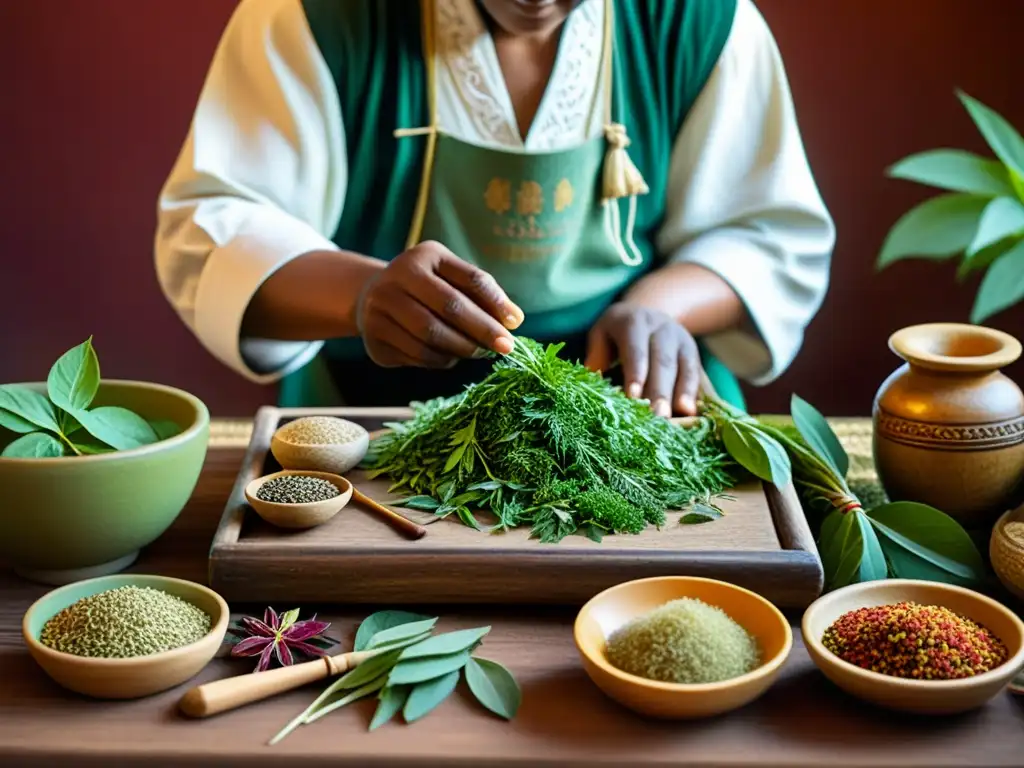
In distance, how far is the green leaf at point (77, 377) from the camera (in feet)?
3.79

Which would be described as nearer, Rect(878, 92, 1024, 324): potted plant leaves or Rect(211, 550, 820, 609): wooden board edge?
Rect(211, 550, 820, 609): wooden board edge

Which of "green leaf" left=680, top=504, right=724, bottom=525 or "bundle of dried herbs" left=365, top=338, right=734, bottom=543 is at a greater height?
"bundle of dried herbs" left=365, top=338, right=734, bottom=543

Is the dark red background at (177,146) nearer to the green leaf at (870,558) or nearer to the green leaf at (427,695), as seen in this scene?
the green leaf at (870,558)

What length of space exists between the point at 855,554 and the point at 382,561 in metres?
0.45

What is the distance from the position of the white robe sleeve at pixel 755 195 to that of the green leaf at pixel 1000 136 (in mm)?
274

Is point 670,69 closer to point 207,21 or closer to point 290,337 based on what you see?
point 290,337

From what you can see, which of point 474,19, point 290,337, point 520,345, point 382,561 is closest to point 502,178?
point 474,19

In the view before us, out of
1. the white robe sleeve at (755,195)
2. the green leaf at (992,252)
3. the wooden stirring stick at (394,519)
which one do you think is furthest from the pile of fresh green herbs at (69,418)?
the green leaf at (992,252)

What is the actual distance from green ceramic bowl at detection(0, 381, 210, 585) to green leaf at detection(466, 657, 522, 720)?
1.17 feet

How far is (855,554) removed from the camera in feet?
3.63

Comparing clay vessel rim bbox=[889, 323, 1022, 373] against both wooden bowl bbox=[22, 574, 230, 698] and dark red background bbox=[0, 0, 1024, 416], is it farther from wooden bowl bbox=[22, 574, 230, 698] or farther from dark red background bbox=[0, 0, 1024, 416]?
dark red background bbox=[0, 0, 1024, 416]

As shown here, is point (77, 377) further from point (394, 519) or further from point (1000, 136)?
point (1000, 136)

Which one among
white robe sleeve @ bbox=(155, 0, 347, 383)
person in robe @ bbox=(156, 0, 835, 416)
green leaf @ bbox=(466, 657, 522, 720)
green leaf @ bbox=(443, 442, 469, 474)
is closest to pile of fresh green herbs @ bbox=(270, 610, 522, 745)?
green leaf @ bbox=(466, 657, 522, 720)

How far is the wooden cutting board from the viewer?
1044mm
